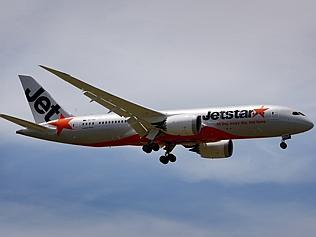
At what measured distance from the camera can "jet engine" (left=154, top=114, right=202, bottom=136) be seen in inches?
2368

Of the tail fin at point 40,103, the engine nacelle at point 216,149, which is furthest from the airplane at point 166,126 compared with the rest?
the tail fin at point 40,103

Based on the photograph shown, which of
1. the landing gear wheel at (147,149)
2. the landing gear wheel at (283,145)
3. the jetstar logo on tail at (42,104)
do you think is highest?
the jetstar logo on tail at (42,104)

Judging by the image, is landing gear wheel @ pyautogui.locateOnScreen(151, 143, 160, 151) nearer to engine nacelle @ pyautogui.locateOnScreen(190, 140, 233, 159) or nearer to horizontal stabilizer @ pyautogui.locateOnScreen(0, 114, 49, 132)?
engine nacelle @ pyautogui.locateOnScreen(190, 140, 233, 159)

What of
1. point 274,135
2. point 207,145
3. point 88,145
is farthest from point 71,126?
point 274,135

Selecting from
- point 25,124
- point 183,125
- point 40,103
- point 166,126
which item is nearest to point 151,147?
point 166,126

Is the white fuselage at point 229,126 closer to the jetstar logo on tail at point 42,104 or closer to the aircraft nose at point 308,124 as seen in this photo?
the aircraft nose at point 308,124

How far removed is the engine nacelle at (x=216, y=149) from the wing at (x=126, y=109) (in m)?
6.05

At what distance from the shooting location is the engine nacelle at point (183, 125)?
60156 mm

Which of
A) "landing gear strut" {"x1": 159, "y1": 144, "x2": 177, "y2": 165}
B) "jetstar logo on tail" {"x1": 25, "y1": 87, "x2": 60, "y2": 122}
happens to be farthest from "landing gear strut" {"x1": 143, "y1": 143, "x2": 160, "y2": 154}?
"jetstar logo on tail" {"x1": 25, "y1": 87, "x2": 60, "y2": 122}

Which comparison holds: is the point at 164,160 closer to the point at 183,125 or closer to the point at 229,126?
the point at 183,125

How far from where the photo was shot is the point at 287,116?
198ft

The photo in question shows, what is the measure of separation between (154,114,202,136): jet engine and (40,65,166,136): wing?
1.15m

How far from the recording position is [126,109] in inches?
2421

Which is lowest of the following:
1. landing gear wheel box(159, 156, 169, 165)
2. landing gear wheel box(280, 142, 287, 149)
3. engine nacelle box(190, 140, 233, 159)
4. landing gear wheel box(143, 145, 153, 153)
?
landing gear wheel box(280, 142, 287, 149)
